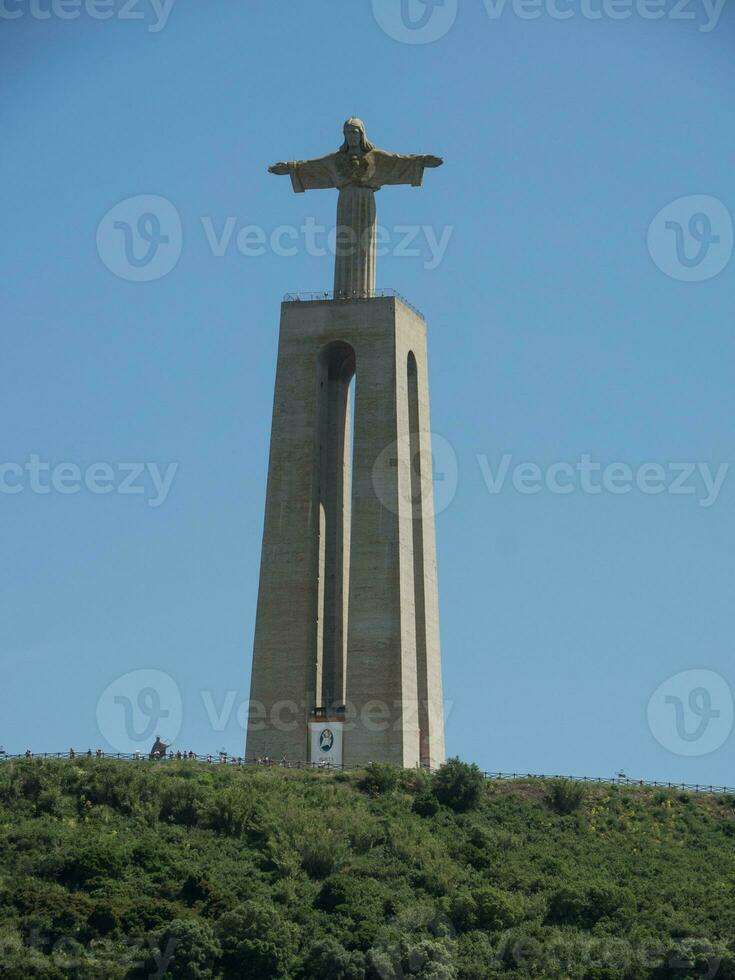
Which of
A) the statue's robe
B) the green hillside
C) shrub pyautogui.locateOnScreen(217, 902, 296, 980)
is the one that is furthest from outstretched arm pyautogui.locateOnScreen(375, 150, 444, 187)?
shrub pyautogui.locateOnScreen(217, 902, 296, 980)

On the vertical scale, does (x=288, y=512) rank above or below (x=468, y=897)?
above

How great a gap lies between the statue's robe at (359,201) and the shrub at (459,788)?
18.7 m

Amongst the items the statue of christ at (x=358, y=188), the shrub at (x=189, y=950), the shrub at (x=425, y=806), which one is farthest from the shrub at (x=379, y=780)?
the statue of christ at (x=358, y=188)

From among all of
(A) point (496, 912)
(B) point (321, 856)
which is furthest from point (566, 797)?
(B) point (321, 856)

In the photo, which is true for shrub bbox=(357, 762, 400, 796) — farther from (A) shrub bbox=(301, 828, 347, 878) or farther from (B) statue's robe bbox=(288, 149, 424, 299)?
(B) statue's robe bbox=(288, 149, 424, 299)

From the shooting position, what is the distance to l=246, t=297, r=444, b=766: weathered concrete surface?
252 feet

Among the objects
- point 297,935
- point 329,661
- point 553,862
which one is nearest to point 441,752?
point 329,661

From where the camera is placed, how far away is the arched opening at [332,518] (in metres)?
79.6

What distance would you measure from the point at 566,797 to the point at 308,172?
81.1 ft

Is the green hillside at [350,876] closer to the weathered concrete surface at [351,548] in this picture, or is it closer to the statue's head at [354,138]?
the weathered concrete surface at [351,548]

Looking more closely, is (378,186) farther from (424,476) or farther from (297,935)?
(297,935)

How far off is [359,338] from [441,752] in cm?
1443

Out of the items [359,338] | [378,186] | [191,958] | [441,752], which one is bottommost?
[191,958]

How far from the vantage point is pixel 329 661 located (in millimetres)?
79812
